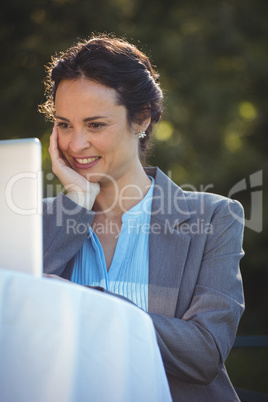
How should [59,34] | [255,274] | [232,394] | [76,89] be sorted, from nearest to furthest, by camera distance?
[232,394] < [76,89] < [59,34] < [255,274]

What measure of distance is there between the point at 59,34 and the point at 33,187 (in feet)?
14.8

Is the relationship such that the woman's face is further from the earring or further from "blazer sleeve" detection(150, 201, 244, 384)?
"blazer sleeve" detection(150, 201, 244, 384)

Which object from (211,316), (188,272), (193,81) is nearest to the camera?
(211,316)

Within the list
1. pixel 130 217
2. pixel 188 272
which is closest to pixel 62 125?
pixel 130 217

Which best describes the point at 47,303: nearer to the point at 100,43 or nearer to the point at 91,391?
the point at 91,391

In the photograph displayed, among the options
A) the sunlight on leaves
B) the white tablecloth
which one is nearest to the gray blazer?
the white tablecloth

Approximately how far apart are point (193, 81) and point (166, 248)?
3.79 meters

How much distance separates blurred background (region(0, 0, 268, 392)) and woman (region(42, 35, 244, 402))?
108 inches

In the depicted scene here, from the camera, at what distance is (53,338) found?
970 mm

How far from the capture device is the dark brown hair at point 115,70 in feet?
7.12

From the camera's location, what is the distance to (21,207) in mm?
1097

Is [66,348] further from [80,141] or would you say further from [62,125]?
[62,125]

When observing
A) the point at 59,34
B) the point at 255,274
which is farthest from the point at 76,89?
the point at 255,274

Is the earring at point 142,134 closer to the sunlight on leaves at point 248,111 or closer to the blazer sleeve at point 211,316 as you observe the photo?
the blazer sleeve at point 211,316
